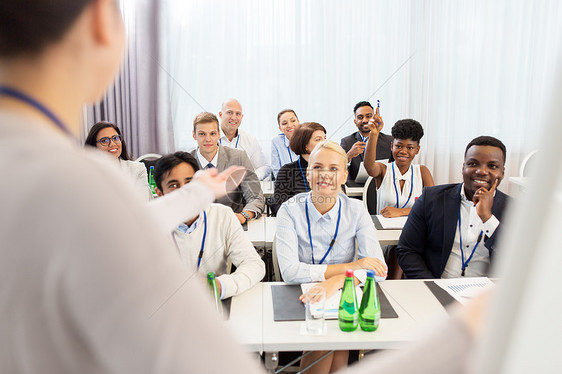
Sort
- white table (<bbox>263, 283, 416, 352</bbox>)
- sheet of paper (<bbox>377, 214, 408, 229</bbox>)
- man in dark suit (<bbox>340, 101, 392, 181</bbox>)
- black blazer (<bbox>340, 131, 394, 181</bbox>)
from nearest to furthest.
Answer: white table (<bbox>263, 283, 416, 352</bbox>) < sheet of paper (<bbox>377, 214, 408, 229</bbox>) < black blazer (<bbox>340, 131, 394, 181</bbox>) < man in dark suit (<bbox>340, 101, 392, 181</bbox>)

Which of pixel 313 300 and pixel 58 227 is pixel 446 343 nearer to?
pixel 58 227

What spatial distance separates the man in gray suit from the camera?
5.73 feet

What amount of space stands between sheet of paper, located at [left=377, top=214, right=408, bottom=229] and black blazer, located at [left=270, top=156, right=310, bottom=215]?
1.25 feet

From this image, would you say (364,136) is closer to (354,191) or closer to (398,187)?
(354,191)

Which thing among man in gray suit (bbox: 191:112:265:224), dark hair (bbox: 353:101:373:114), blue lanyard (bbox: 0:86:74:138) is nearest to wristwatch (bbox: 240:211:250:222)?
man in gray suit (bbox: 191:112:265:224)

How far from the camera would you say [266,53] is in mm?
2893

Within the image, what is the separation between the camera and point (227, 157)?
175 centimetres

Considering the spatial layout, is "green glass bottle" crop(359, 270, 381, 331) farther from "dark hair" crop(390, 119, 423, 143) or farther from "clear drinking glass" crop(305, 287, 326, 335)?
"dark hair" crop(390, 119, 423, 143)

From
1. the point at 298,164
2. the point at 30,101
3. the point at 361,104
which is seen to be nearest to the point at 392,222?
the point at 298,164

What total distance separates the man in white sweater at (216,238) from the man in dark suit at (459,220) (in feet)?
1.77

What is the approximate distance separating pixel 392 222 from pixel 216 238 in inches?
33.2

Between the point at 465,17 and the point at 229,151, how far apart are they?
5.14 ft

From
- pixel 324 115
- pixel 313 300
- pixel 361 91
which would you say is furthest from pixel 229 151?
pixel 361 91

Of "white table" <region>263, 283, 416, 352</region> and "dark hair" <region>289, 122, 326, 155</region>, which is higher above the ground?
"dark hair" <region>289, 122, 326, 155</region>
